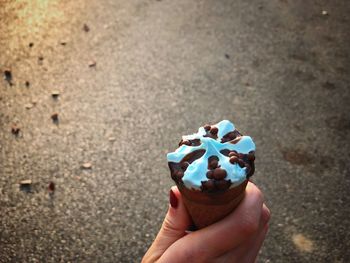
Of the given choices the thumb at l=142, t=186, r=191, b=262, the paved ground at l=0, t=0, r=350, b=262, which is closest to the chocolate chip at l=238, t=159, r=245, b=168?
the thumb at l=142, t=186, r=191, b=262

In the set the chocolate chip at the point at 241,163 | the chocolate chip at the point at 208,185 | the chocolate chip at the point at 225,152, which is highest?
the chocolate chip at the point at 225,152

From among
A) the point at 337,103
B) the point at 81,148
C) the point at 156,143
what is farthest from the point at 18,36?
the point at 337,103

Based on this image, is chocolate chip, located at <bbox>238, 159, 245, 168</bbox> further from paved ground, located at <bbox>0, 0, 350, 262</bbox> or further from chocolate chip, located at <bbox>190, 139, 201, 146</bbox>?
paved ground, located at <bbox>0, 0, 350, 262</bbox>

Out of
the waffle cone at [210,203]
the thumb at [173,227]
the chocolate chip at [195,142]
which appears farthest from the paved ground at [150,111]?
the chocolate chip at [195,142]

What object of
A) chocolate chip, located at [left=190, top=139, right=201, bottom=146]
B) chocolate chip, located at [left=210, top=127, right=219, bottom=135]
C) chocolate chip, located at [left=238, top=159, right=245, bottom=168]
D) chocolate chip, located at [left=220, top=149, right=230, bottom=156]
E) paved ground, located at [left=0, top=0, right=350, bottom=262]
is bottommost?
paved ground, located at [left=0, top=0, right=350, bottom=262]

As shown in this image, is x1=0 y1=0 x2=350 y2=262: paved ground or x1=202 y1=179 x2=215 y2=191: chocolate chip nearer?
x1=202 y1=179 x2=215 y2=191: chocolate chip

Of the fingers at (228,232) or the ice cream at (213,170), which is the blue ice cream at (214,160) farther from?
the fingers at (228,232)

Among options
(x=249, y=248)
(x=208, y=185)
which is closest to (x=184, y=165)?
(x=208, y=185)

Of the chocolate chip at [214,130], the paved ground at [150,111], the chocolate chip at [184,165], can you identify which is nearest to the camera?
the chocolate chip at [184,165]

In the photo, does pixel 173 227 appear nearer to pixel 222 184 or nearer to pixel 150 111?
pixel 222 184
